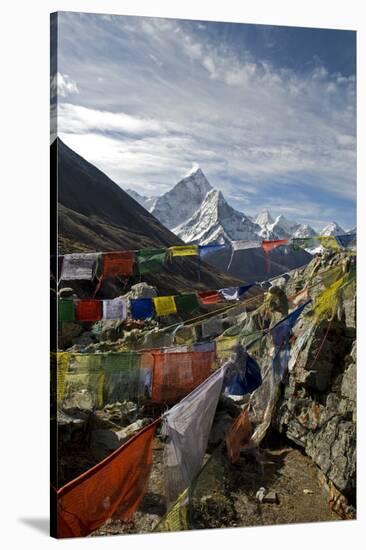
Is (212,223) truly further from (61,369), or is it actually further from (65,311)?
(61,369)

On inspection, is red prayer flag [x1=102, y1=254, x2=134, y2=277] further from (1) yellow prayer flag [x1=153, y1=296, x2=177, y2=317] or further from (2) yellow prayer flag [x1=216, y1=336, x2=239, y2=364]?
(2) yellow prayer flag [x1=216, y1=336, x2=239, y2=364]

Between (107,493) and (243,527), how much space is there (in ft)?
4.30

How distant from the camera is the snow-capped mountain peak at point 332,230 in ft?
26.0

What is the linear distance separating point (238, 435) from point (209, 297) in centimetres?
122

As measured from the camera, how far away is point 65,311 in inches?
272

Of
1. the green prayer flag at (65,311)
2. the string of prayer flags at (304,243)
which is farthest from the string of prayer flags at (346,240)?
the green prayer flag at (65,311)

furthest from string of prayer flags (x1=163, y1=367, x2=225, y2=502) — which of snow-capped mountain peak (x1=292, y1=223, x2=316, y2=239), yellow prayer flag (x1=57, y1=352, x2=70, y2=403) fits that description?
snow-capped mountain peak (x1=292, y1=223, x2=316, y2=239)

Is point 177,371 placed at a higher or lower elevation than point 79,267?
lower

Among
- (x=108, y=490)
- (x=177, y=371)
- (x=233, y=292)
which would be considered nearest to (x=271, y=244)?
(x=233, y=292)

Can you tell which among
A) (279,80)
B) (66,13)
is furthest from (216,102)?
(66,13)

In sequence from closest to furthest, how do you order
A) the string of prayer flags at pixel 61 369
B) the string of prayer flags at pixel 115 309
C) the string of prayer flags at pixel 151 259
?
the string of prayer flags at pixel 61 369, the string of prayer flags at pixel 115 309, the string of prayer flags at pixel 151 259

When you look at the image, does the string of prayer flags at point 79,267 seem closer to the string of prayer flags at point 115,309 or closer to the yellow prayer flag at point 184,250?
the string of prayer flags at point 115,309

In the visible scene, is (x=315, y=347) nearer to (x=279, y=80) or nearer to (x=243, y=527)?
(x=243, y=527)

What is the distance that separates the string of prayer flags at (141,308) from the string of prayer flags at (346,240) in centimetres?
187
